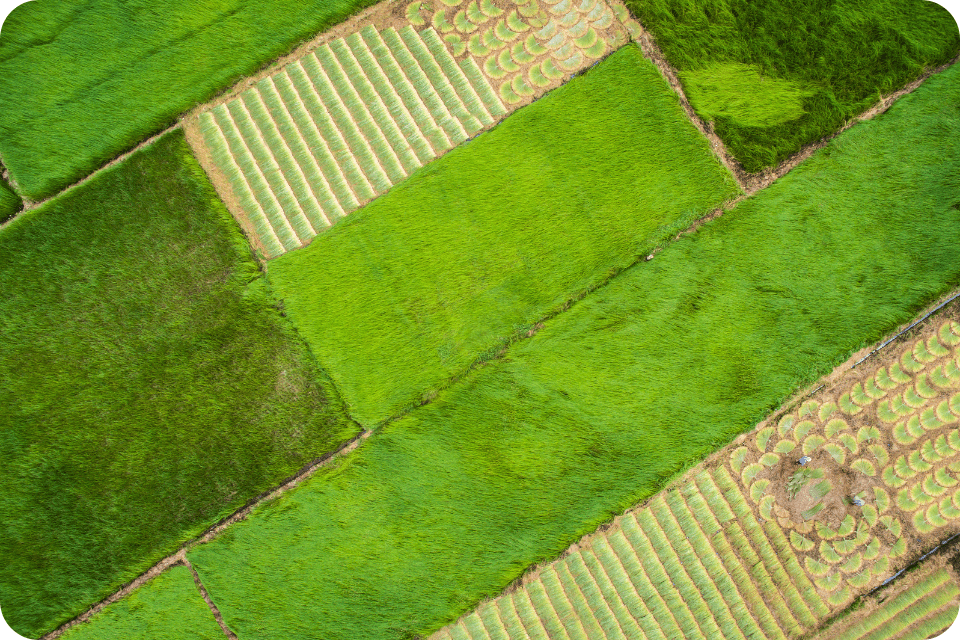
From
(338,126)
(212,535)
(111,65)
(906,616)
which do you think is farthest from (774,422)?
(111,65)

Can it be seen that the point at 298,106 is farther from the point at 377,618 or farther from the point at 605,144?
the point at 377,618

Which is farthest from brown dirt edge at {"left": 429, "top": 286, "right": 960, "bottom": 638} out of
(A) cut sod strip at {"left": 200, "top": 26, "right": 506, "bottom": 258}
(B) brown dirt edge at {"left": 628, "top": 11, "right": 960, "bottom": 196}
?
(A) cut sod strip at {"left": 200, "top": 26, "right": 506, "bottom": 258}

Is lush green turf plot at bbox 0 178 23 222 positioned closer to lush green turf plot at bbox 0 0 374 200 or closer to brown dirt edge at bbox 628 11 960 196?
lush green turf plot at bbox 0 0 374 200

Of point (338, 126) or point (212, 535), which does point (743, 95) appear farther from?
point (212, 535)

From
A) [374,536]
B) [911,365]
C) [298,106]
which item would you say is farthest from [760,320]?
[298,106]

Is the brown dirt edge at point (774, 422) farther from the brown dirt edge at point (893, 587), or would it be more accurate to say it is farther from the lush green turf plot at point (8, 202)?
the lush green turf plot at point (8, 202)

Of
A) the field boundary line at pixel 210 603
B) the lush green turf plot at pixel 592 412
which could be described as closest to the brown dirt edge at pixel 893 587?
the lush green turf plot at pixel 592 412
